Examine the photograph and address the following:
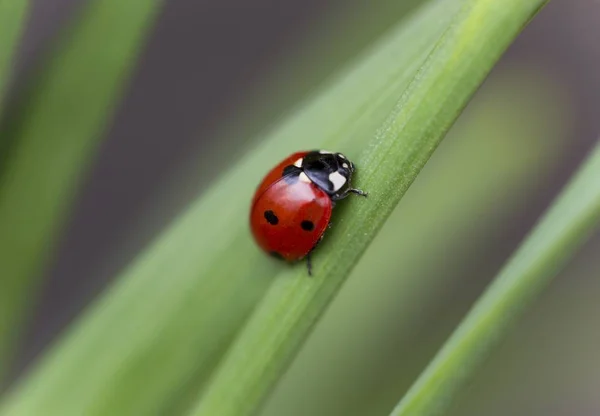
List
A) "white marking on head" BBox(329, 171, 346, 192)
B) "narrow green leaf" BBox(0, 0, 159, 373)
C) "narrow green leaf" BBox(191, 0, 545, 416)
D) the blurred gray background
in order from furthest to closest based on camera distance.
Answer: the blurred gray background < "narrow green leaf" BBox(0, 0, 159, 373) < "white marking on head" BBox(329, 171, 346, 192) < "narrow green leaf" BBox(191, 0, 545, 416)

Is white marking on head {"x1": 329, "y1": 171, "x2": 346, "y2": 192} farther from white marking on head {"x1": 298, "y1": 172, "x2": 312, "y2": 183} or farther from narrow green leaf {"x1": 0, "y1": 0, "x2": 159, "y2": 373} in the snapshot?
narrow green leaf {"x1": 0, "y1": 0, "x2": 159, "y2": 373}

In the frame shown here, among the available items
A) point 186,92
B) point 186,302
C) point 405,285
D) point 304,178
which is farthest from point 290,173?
Answer: point 186,92

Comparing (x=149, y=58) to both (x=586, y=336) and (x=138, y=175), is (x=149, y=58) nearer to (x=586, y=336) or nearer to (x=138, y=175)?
(x=138, y=175)

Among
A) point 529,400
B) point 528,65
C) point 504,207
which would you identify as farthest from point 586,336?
point 528,65

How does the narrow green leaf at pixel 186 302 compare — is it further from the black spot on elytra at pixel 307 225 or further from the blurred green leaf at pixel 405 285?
the blurred green leaf at pixel 405 285

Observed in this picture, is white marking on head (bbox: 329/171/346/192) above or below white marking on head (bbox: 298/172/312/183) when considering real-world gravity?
above

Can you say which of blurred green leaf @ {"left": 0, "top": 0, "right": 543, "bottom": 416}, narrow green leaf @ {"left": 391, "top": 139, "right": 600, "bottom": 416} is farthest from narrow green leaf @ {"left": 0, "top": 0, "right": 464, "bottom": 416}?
narrow green leaf @ {"left": 391, "top": 139, "right": 600, "bottom": 416}
